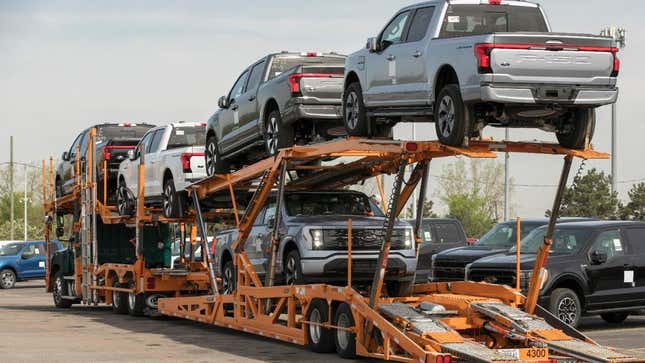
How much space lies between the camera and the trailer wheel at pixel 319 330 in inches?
553

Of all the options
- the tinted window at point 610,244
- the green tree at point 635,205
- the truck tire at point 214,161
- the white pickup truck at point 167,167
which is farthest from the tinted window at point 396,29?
the green tree at point 635,205

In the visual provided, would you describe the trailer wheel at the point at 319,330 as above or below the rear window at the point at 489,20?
below

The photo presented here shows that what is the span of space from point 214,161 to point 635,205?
3119 centimetres

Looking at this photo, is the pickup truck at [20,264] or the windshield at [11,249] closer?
the pickup truck at [20,264]

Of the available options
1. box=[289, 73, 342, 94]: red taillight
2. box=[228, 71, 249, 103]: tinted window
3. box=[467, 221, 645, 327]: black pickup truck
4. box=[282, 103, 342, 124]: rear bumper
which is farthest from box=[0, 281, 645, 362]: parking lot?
box=[228, 71, 249, 103]: tinted window

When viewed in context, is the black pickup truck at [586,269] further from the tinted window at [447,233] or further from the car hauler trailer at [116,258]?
the car hauler trailer at [116,258]

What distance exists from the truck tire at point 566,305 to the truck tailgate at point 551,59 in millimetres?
6297

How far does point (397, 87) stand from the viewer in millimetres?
13180

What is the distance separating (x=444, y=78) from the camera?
40.7 feet

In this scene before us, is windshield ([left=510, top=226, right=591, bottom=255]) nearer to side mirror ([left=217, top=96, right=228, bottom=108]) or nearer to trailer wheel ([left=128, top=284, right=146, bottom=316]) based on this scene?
side mirror ([left=217, top=96, right=228, bottom=108])

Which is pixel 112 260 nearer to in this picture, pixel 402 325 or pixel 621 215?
pixel 402 325

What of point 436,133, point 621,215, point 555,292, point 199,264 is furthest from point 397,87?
point 621,215

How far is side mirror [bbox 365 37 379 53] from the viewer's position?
1366 centimetres

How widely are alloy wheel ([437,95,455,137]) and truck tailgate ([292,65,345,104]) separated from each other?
3.00m
